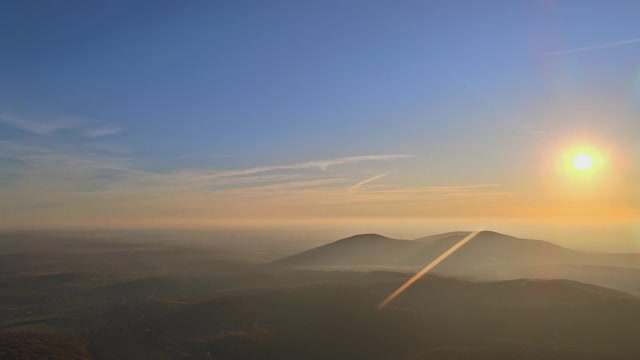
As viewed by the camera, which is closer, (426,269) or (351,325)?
(351,325)

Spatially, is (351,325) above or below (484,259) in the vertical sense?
below

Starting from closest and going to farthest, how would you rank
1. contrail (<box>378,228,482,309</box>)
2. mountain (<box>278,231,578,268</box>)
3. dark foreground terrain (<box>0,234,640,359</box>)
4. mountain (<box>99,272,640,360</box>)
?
mountain (<box>99,272,640,360</box>) → dark foreground terrain (<box>0,234,640,359</box>) → contrail (<box>378,228,482,309</box>) → mountain (<box>278,231,578,268</box>)

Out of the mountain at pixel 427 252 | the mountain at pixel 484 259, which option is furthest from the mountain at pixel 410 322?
the mountain at pixel 427 252

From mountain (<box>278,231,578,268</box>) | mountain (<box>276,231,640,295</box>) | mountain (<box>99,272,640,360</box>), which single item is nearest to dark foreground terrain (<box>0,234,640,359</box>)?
mountain (<box>99,272,640,360</box>)

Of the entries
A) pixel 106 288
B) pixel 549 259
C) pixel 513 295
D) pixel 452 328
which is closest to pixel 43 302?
pixel 106 288

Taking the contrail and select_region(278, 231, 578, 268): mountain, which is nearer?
the contrail

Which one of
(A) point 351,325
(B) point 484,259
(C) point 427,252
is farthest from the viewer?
(C) point 427,252

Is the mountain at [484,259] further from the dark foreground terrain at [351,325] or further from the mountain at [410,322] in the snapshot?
the dark foreground terrain at [351,325]

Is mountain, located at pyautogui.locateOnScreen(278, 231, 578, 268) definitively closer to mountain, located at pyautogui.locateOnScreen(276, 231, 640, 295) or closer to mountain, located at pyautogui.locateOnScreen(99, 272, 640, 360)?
mountain, located at pyautogui.locateOnScreen(276, 231, 640, 295)

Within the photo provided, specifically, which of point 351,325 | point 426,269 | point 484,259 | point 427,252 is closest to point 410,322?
point 351,325

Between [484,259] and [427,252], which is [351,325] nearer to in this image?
[484,259]
